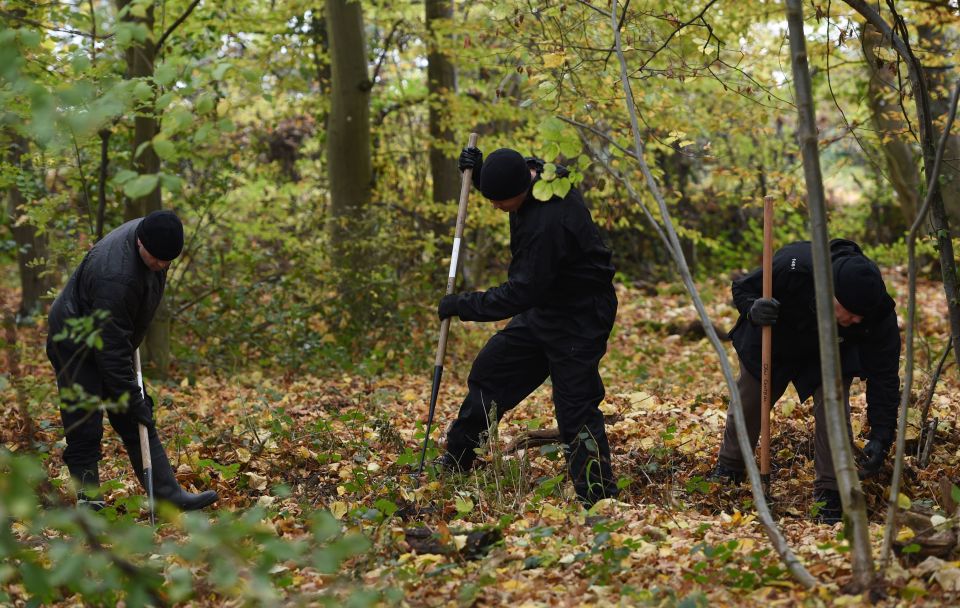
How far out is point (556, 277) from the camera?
204 inches

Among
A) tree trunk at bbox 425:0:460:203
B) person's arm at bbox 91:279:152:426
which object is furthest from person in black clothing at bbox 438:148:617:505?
tree trunk at bbox 425:0:460:203

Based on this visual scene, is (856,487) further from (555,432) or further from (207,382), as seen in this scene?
(207,382)

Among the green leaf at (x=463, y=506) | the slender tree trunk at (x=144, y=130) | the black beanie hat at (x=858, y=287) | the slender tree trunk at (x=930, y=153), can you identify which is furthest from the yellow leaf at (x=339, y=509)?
the slender tree trunk at (x=144, y=130)

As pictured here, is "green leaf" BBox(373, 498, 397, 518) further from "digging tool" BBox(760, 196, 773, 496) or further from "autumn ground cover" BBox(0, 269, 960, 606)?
"digging tool" BBox(760, 196, 773, 496)

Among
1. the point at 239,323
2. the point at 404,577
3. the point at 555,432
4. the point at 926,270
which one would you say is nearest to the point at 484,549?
the point at 404,577

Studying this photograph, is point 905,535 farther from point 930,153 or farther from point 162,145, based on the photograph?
point 162,145

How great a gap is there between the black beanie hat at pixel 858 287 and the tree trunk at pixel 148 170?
595cm

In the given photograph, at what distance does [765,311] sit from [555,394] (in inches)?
49.3

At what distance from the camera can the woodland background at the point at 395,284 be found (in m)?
3.63

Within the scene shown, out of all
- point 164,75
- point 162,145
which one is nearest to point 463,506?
point 162,145

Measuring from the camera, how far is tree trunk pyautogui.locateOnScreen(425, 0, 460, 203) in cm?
1232

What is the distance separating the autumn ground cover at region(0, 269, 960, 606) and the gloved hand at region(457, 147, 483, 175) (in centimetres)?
173

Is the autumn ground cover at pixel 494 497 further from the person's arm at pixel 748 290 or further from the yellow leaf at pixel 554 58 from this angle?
the yellow leaf at pixel 554 58

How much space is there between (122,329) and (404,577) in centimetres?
228
